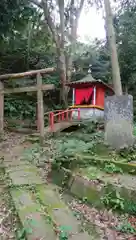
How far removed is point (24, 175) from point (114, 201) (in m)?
2.21

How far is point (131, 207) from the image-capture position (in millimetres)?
3418

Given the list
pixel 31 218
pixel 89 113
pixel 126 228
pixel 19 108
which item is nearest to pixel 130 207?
pixel 126 228

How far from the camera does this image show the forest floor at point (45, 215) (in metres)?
2.94

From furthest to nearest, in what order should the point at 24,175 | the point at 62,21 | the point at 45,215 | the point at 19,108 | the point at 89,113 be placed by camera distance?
1. the point at 62,21
2. the point at 19,108
3. the point at 89,113
4. the point at 24,175
5. the point at 45,215

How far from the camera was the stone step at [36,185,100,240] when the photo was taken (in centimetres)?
292

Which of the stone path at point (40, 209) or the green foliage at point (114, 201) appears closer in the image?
the stone path at point (40, 209)

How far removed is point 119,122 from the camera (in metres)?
5.50

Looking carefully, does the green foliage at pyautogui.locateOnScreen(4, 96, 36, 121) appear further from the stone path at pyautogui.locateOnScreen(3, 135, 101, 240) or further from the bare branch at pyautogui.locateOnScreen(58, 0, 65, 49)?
the stone path at pyautogui.locateOnScreen(3, 135, 101, 240)

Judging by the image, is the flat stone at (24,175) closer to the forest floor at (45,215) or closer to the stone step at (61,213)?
the forest floor at (45,215)

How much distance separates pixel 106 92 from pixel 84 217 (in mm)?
12488

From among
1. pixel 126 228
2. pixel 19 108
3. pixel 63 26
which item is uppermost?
pixel 63 26

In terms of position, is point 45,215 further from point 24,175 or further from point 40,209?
point 24,175

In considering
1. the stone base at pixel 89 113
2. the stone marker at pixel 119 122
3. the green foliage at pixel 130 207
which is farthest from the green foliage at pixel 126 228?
the stone base at pixel 89 113

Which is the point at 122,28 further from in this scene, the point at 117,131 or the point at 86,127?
the point at 117,131
